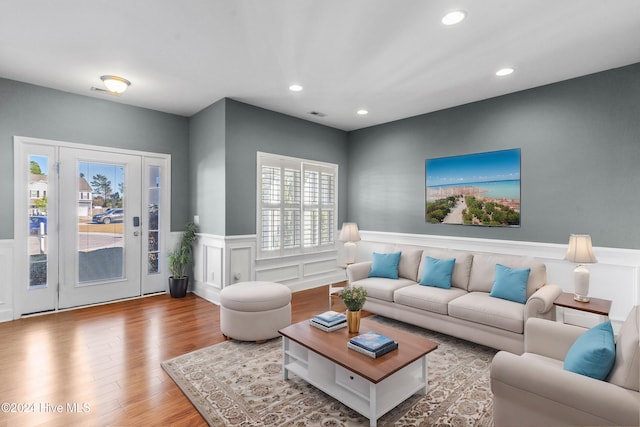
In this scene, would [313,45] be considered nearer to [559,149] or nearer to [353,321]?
[353,321]

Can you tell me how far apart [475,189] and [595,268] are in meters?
1.59

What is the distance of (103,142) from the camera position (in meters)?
4.54

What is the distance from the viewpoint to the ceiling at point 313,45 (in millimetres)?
2441

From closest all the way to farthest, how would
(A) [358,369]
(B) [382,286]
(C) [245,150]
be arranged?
(A) [358,369]
(B) [382,286]
(C) [245,150]

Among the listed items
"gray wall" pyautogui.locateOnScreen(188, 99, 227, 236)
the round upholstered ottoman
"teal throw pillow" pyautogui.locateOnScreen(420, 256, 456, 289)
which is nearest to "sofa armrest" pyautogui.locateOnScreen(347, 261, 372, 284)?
"teal throw pillow" pyautogui.locateOnScreen(420, 256, 456, 289)

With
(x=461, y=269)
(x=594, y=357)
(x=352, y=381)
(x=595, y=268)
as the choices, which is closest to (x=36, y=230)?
(x=352, y=381)

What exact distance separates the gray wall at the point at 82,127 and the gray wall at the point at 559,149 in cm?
383

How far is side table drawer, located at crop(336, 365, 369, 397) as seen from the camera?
212 centimetres

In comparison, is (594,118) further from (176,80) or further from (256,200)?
(176,80)

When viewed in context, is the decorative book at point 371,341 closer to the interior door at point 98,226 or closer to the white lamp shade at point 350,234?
the white lamp shade at point 350,234

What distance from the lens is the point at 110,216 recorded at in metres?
4.63

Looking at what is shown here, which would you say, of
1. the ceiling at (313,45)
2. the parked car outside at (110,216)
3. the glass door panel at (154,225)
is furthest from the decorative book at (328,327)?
the parked car outside at (110,216)

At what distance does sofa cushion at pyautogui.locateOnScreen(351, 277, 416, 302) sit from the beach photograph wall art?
1321 mm

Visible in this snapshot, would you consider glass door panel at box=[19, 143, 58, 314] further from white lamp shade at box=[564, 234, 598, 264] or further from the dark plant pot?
white lamp shade at box=[564, 234, 598, 264]
